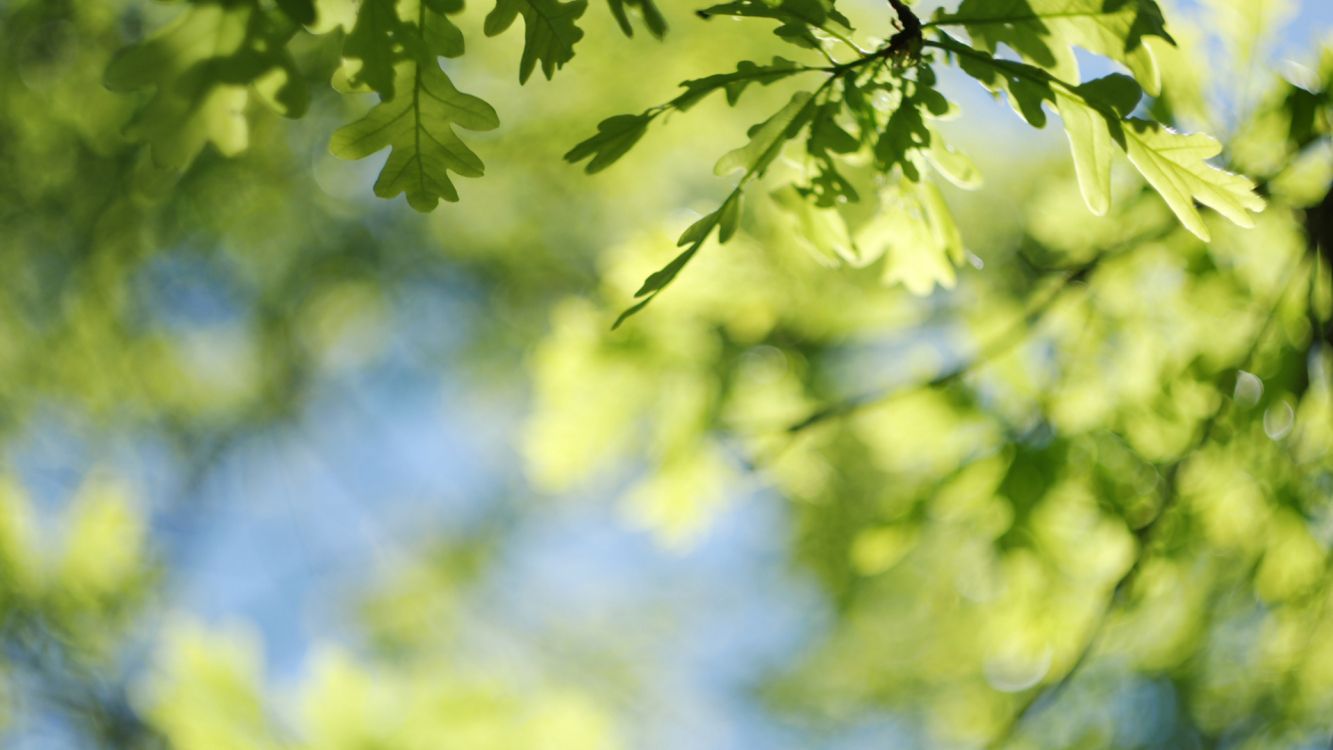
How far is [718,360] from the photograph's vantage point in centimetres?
221

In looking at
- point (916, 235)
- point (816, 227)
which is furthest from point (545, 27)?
point (916, 235)

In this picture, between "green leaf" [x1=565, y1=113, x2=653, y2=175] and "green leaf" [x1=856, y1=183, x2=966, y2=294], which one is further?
"green leaf" [x1=856, y1=183, x2=966, y2=294]

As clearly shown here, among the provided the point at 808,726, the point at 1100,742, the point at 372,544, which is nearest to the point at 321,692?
the point at 1100,742

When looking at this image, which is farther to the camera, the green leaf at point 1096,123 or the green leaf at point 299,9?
the green leaf at point 1096,123

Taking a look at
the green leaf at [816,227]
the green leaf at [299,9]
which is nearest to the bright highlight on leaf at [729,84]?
the green leaf at [299,9]

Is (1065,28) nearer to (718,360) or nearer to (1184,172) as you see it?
(1184,172)

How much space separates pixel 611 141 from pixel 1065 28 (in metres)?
0.45

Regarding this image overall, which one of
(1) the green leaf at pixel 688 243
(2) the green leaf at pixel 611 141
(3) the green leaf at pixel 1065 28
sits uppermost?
(3) the green leaf at pixel 1065 28

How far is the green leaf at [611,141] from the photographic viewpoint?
92 centimetres

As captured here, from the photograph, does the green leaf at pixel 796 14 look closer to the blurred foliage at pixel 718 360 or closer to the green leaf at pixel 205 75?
the blurred foliage at pixel 718 360

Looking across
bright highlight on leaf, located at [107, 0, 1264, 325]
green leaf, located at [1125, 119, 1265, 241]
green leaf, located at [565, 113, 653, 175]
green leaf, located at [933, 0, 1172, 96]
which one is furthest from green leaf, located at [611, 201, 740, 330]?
green leaf, located at [1125, 119, 1265, 241]

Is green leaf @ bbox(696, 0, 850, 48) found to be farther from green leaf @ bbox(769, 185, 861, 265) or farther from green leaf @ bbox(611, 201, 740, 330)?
green leaf @ bbox(769, 185, 861, 265)

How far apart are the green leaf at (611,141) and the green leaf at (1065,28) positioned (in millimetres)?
305

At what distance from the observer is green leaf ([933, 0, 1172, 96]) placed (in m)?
0.89
